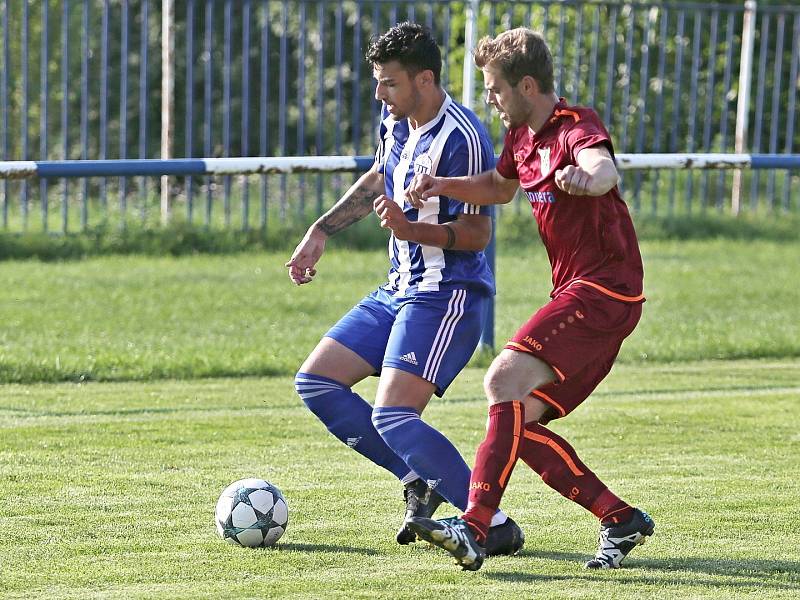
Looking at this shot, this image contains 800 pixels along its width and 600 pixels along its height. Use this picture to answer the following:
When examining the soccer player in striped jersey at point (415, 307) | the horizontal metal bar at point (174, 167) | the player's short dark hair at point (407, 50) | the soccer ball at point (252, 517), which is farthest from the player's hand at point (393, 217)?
the horizontal metal bar at point (174, 167)

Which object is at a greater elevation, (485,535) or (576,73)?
(576,73)

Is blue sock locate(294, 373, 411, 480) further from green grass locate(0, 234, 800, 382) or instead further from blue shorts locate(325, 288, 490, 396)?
green grass locate(0, 234, 800, 382)

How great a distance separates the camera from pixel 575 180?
4.64 metres

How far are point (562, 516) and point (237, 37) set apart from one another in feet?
96.5

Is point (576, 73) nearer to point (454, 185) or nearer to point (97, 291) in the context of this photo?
point (97, 291)

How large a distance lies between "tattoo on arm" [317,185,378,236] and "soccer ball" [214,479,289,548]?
3.93 feet

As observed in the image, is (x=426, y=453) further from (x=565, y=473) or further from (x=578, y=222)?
(x=578, y=222)

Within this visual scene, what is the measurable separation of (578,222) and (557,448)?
790mm

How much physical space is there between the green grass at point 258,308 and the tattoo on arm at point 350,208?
163 inches

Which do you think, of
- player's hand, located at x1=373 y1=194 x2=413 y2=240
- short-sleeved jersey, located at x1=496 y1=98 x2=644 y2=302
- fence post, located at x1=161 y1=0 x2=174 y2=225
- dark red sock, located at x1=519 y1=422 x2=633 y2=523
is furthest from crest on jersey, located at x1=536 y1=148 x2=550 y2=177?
fence post, located at x1=161 y1=0 x2=174 y2=225

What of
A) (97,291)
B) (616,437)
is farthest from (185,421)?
(97,291)

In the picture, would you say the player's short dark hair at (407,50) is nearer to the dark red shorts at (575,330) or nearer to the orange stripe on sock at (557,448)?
the dark red shorts at (575,330)

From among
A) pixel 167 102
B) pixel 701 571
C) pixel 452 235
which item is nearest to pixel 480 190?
pixel 452 235

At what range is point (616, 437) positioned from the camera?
7.73m
